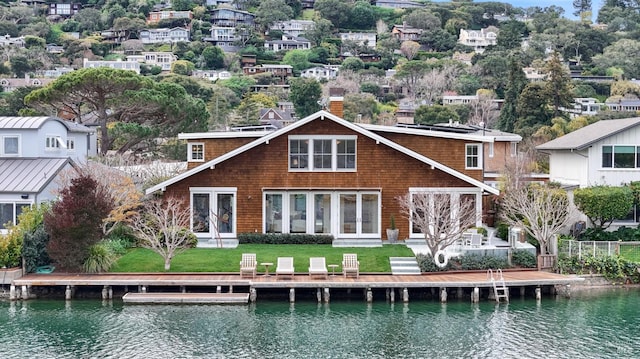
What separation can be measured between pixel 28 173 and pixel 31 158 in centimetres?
155

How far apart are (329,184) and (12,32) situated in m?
178

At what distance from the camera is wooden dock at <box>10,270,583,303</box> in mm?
27359

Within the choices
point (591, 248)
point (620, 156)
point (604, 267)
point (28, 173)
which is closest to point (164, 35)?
point (28, 173)

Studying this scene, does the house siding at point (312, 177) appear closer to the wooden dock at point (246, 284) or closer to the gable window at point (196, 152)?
the gable window at point (196, 152)

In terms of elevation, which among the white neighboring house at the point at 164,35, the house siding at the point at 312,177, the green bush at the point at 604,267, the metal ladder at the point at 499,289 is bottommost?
the metal ladder at the point at 499,289

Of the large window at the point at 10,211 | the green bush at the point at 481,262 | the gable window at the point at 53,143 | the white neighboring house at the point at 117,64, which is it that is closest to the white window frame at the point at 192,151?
the gable window at the point at 53,143

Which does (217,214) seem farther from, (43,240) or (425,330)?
(425,330)

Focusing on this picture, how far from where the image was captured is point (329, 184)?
3441cm

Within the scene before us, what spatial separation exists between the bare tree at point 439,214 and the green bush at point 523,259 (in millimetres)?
1928

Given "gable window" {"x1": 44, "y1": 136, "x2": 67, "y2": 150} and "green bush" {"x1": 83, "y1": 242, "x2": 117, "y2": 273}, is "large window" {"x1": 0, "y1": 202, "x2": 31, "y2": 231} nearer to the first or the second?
"gable window" {"x1": 44, "y1": 136, "x2": 67, "y2": 150}

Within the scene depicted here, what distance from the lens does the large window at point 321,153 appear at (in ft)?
113

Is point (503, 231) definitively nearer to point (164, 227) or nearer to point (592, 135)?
point (592, 135)

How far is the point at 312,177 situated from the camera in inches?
1359

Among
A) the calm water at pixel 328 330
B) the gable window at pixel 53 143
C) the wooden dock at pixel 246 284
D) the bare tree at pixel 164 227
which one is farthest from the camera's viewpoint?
the gable window at pixel 53 143
